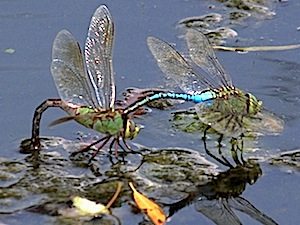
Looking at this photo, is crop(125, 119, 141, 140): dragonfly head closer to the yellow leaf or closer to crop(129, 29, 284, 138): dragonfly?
crop(129, 29, 284, 138): dragonfly

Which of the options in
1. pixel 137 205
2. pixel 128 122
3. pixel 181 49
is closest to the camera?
pixel 137 205

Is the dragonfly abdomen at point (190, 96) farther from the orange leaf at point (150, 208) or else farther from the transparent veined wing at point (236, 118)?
the orange leaf at point (150, 208)

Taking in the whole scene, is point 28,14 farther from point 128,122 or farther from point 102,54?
point 128,122

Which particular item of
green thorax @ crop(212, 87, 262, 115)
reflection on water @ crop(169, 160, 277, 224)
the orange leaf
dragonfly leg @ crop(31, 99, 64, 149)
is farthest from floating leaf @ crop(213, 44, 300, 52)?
the orange leaf

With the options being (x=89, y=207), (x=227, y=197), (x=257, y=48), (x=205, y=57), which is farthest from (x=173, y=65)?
(x=89, y=207)

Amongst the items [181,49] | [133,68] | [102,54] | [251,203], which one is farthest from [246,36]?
[251,203]

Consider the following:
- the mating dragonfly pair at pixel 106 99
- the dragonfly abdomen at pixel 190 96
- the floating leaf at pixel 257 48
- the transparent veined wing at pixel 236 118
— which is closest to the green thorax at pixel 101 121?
the mating dragonfly pair at pixel 106 99

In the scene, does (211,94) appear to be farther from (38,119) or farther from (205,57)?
(38,119)
